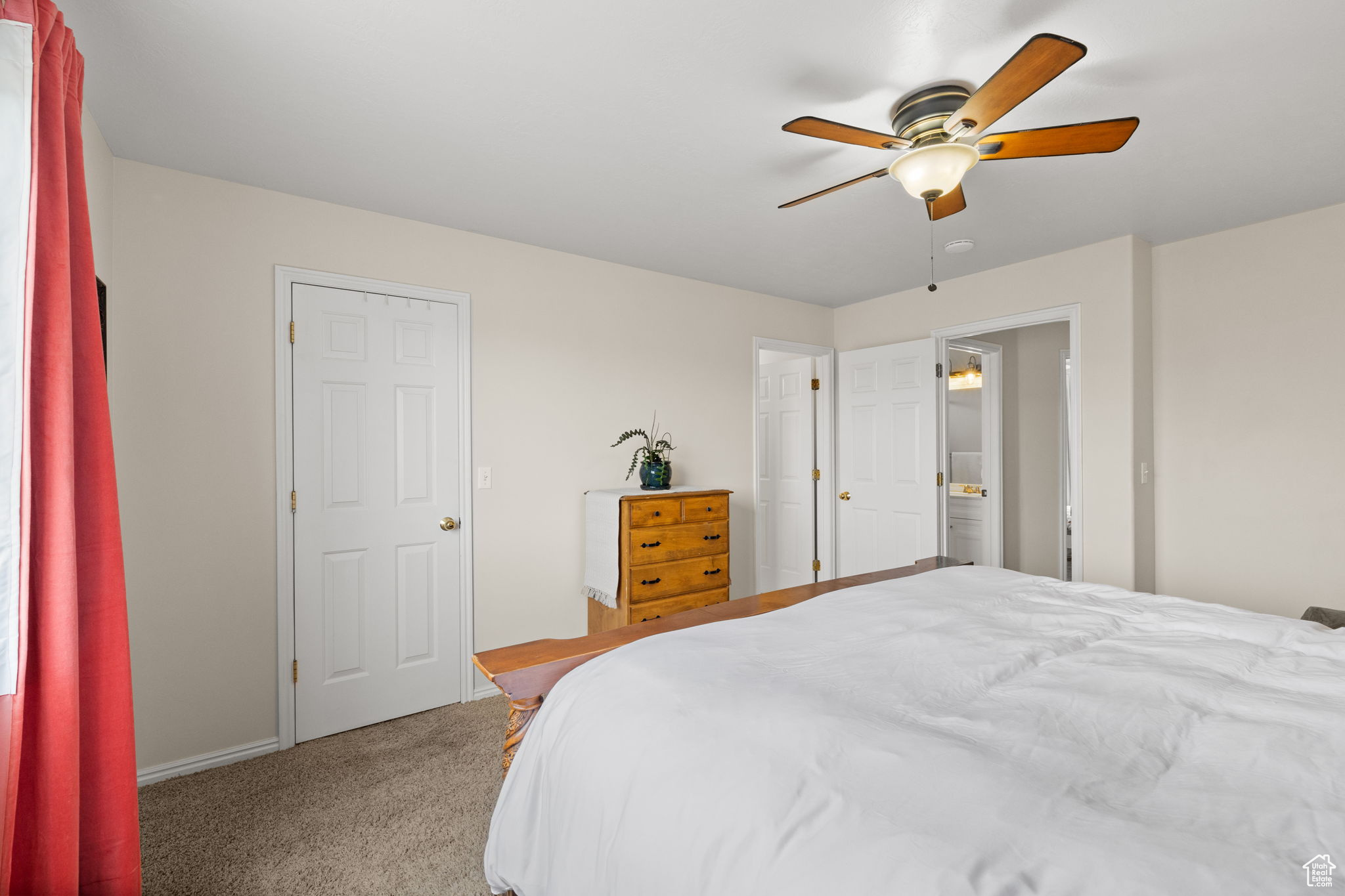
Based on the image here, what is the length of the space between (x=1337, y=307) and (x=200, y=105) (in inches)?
188

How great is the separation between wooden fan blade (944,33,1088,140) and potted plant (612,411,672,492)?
233 cm

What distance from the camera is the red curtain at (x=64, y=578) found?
122 cm

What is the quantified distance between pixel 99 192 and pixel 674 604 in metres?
3.00

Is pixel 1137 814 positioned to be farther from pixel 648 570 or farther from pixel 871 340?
pixel 871 340

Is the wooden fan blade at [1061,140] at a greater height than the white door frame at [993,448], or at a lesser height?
greater

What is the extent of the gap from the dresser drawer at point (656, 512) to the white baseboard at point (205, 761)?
189 centimetres

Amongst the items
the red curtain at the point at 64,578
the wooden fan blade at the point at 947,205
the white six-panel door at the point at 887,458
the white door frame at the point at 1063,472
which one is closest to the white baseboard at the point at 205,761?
the red curtain at the point at 64,578

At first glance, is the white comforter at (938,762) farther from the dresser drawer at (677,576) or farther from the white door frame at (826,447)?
the white door frame at (826,447)

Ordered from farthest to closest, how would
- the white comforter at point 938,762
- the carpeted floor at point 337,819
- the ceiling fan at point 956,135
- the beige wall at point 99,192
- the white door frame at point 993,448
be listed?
1. the white door frame at point 993,448
2. the beige wall at point 99,192
3. the carpeted floor at point 337,819
4. the ceiling fan at point 956,135
5. the white comforter at point 938,762

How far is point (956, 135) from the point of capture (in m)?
1.87

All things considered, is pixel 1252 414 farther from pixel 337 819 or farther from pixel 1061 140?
pixel 337 819

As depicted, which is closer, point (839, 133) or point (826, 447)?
point (839, 133)

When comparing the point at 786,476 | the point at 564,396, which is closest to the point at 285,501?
the point at 564,396

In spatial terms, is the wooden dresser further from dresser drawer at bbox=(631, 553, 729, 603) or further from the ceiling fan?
the ceiling fan
